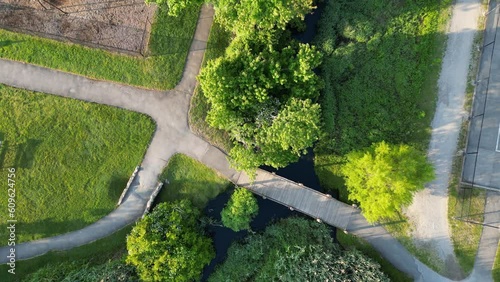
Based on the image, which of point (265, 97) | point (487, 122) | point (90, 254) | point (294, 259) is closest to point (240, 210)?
point (294, 259)

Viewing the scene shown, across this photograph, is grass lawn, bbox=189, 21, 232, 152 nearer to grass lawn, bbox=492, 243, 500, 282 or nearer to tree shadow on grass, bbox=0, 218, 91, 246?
tree shadow on grass, bbox=0, 218, 91, 246

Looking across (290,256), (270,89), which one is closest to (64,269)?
(290,256)

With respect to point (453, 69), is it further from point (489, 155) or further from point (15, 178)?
point (15, 178)

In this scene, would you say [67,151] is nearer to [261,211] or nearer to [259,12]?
[261,211]

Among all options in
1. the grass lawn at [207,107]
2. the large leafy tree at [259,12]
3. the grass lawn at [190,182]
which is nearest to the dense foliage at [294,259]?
the grass lawn at [190,182]

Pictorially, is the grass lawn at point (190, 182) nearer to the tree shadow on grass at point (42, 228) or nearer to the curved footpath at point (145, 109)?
the curved footpath at point (145, 109)

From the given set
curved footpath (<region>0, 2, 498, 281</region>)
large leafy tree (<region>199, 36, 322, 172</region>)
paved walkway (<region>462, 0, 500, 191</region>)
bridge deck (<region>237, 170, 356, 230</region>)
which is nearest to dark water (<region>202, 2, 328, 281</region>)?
bridge deck (<region>237, 170, 356, 230</region>)
